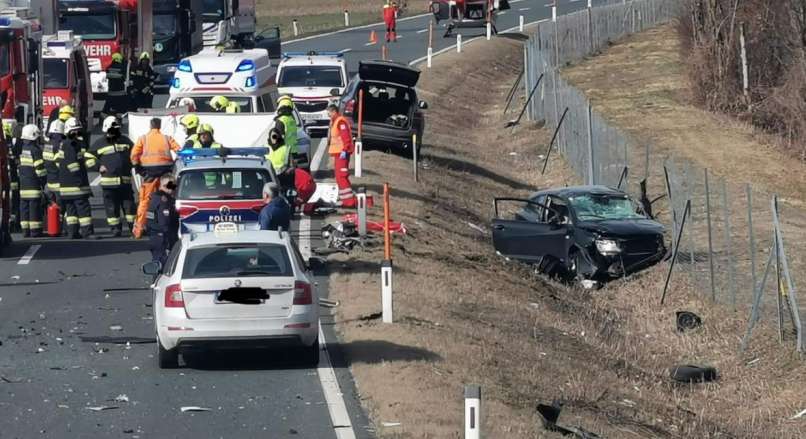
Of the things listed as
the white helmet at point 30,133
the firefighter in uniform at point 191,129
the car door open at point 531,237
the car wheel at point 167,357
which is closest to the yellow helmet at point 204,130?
the firefighter in uniform at point 191,129

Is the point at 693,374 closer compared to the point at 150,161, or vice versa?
the point at 693,374

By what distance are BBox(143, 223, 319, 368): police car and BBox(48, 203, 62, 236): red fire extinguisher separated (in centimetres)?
952

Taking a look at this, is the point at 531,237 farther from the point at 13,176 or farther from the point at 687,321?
the point at 13,176

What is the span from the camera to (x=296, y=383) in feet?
50.5

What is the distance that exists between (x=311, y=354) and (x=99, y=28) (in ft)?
89.7

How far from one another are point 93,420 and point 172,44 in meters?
34.6

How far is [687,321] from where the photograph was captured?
75.4ft

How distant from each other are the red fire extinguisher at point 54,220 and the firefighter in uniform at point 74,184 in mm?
134

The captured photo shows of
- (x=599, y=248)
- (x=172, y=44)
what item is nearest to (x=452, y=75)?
(x=172, y=44)

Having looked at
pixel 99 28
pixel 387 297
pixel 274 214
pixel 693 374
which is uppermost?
pixel 99 28

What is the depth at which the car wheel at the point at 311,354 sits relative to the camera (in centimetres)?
1593

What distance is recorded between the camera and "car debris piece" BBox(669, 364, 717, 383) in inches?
794

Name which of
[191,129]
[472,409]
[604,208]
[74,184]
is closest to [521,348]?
[604,208]

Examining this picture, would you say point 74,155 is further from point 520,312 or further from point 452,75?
point 452,75
